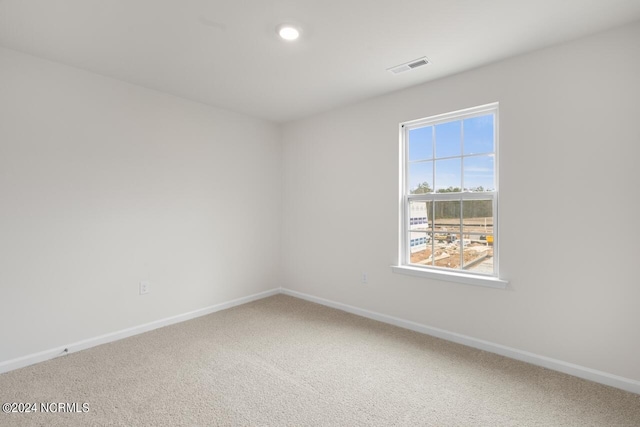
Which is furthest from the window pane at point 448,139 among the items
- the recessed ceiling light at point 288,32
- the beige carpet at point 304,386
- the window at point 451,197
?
the beige carpet at point 304,386

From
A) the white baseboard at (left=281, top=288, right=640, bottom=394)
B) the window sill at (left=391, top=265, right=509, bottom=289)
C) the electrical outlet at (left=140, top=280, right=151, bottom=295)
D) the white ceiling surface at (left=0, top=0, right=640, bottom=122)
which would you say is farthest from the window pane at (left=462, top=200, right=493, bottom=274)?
the electrical outlet at (left=140, top=280, right=151, bottom=295)

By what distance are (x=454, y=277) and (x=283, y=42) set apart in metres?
2.41

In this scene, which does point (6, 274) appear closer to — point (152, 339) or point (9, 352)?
point (9, 352)

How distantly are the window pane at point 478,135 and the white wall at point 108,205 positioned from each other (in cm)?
257

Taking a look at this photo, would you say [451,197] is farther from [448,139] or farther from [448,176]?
[448,139]

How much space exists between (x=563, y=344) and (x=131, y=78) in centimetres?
421

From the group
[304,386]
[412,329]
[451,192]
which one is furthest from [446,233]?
[304,386]

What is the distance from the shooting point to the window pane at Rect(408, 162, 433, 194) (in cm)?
310

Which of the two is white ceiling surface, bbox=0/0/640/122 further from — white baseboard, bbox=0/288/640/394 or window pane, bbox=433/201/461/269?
white baseboard, bbox=0/288/640/394

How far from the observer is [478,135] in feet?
9.14

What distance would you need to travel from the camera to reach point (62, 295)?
257 cm

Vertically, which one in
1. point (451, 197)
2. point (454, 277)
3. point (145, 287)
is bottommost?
point (145, 287)

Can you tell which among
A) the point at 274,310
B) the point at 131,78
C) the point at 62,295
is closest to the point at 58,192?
the point at 62,295

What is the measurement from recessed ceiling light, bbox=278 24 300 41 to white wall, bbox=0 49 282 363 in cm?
171
